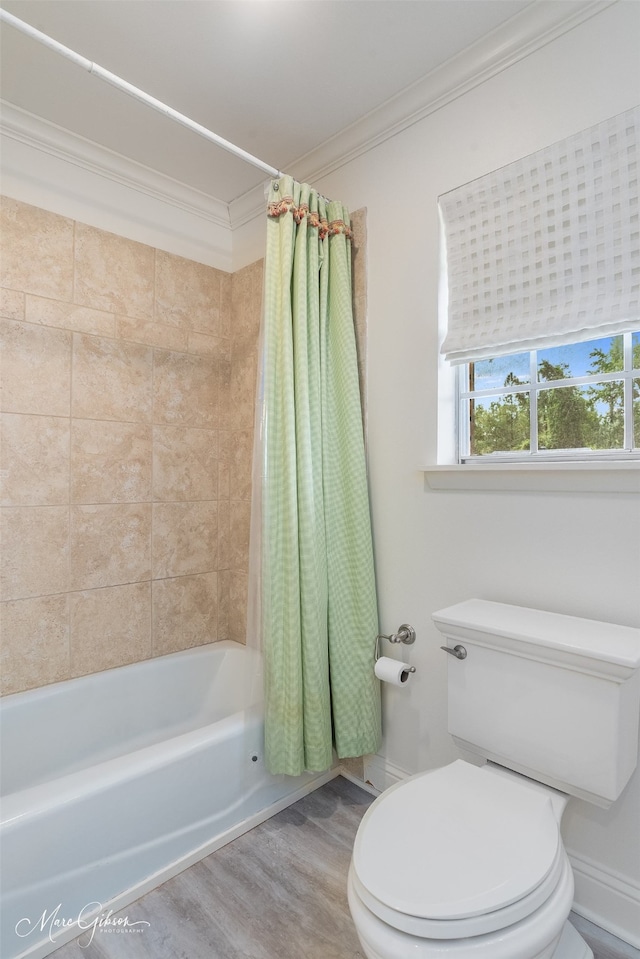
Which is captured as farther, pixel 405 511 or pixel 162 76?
pixel 405 511

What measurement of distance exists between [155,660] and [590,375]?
1.98 meters

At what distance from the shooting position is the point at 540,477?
1.45 meters

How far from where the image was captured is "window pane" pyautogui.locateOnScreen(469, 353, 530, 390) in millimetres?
1626

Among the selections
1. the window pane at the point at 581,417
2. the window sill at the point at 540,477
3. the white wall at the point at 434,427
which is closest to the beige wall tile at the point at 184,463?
the white wall at the point at 434,427

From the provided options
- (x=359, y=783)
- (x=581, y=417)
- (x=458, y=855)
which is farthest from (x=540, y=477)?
(x=359, y=783)

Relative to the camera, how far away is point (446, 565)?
5.56ft

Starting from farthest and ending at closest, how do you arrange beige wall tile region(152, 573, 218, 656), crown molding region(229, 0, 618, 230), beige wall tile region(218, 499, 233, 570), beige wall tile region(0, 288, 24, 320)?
beige wall tile region(218, 499, 233, 570) → beige wall tile region(152, 573, 218, 656) → beige wall tile region(0, 288, 24, 320) → crown molding region(229, 0, 618, 230)

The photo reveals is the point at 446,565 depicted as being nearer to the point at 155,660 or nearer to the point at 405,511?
the point at 405,511

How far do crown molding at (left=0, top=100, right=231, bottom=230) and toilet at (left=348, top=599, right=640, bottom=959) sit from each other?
211cm

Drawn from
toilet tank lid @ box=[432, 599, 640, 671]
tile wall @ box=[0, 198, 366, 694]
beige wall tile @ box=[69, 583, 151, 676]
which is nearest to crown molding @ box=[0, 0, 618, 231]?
tile wall @ box=[0, 198, 366, 694]

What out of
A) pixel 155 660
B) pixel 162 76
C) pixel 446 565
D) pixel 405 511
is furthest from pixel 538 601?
pixel 162 76

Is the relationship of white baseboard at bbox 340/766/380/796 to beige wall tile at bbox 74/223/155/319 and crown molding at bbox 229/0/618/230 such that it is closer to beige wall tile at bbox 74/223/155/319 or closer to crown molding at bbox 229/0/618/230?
beige wall tile at bbox 74/223/155/319

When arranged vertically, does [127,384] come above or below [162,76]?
below

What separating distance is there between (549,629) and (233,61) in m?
1.93
